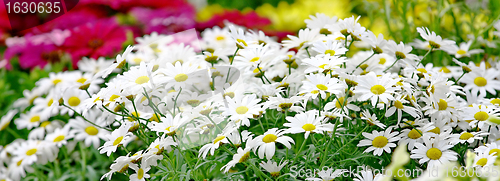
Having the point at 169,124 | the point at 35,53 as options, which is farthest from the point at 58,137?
the point at 35,53

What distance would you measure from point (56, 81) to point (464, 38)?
1.25 m

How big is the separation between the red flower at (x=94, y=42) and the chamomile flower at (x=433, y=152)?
98cm

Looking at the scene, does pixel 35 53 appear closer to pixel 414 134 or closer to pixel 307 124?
pixel 307 124

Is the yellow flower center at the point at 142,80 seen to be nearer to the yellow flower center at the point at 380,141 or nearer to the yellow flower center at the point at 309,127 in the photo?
the yellow flower center at the point at 309,127

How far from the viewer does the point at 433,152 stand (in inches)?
22.6

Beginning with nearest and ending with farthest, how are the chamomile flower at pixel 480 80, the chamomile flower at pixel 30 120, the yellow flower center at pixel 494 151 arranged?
the yellow flower center at pixel 494 151 → the chamomile flower at pixel 480 80 → the chamomile flower at pixel 30 120

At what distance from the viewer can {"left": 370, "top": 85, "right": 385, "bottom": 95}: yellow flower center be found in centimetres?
56

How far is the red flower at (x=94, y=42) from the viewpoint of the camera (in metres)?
1.21

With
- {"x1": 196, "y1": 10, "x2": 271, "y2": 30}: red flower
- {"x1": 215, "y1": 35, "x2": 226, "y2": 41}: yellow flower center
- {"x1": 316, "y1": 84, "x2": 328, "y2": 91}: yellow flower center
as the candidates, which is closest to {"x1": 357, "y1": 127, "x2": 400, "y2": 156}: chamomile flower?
{"x1": 316, "y1": 84, "x2": 328, "y2": 91}: yellow flower center

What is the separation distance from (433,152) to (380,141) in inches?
3.2

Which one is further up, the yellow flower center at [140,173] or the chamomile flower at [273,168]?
the chamomile flower at [273,168]

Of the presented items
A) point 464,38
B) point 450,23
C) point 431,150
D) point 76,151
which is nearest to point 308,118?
A: point 431,150

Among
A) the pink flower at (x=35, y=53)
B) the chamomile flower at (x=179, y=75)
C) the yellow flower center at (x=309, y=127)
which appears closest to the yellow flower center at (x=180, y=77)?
the chamomile flower at (x=179, y=75)

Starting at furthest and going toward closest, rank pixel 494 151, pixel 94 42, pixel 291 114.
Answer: pixel 94 42
pixel 291 114
pixel 494 151
